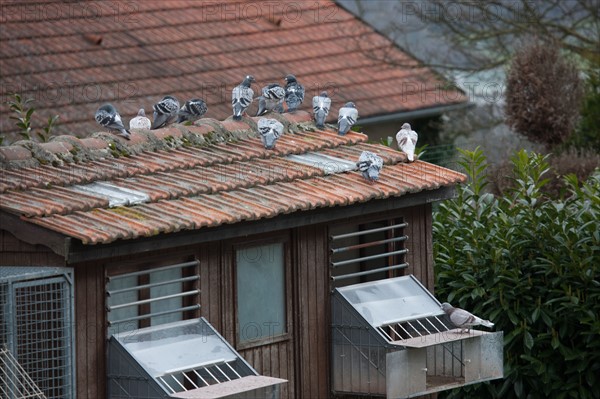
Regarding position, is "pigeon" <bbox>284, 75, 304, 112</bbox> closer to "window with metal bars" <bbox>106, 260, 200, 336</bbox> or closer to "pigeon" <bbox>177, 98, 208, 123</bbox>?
"pigeon" <bbox>177, 98, 208, 123</bbox>

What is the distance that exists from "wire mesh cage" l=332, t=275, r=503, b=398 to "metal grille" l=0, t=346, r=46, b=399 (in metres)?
2.54

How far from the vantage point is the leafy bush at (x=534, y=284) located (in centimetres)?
1247

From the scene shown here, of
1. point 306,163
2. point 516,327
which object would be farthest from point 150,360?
point 516,327

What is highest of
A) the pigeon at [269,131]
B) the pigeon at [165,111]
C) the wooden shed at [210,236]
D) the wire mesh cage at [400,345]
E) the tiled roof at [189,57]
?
the tiled roof at [189,57]

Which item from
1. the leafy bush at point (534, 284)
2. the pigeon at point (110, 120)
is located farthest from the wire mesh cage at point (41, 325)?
the leafy bush at point (534, 284)

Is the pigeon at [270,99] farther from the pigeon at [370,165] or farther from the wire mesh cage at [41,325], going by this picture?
the wire mesh cage at [41,325]

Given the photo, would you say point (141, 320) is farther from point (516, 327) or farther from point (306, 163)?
point (516, 327)

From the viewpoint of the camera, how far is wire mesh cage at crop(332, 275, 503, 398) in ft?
32.9

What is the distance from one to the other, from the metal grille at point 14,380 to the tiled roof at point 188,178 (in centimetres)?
83

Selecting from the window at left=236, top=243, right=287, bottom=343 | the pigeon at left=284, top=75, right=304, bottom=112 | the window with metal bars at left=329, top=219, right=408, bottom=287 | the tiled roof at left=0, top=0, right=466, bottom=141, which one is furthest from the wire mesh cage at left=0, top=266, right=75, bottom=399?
the tiled roof at left=0, top=0, right=466, bottom=141

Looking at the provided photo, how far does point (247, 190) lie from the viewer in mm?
10008

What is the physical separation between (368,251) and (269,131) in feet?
3.95

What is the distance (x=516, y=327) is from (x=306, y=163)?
9.67ft

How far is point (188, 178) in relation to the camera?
10055mm
